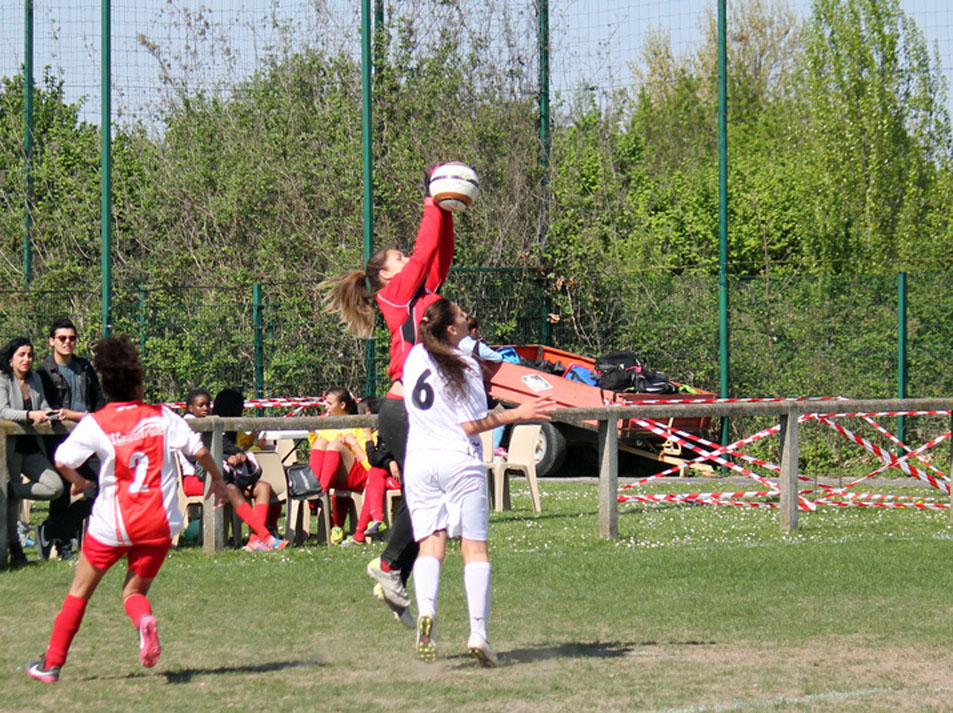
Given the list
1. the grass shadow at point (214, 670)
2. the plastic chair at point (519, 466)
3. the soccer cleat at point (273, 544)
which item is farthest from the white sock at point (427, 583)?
the plastic chair at point (519, 466)

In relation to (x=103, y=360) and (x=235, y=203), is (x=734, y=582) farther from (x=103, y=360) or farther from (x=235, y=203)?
(x=235, y=203)

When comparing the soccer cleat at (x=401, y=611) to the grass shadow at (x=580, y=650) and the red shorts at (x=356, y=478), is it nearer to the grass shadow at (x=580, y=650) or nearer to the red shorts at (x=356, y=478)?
the grass shadow at (x=580, y=650)

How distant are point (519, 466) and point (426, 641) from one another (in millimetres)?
7259

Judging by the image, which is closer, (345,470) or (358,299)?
(358,299)

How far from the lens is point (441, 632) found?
7.68 meters

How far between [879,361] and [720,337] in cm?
202

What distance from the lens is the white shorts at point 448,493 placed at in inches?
265

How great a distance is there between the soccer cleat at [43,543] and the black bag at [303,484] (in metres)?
1.75

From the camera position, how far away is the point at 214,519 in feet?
35.3

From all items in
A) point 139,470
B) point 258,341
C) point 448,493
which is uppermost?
point 258,341

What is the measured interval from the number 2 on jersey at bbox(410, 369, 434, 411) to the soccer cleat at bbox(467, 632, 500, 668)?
102cm

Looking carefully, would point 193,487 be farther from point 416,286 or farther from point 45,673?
point 45,673

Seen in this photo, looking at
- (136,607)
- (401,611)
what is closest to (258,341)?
(401,611)

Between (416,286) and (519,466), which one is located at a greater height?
(416,286)
